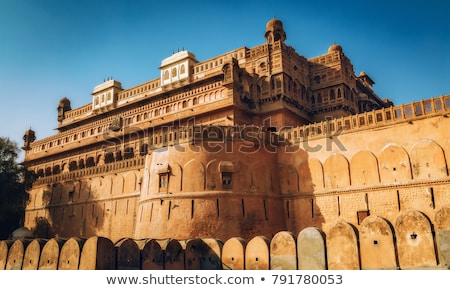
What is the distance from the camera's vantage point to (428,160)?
59.1ft

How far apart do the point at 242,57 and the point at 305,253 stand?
22.1 meters

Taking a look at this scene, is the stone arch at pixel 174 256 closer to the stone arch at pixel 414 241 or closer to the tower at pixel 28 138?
the stone arch at pixel 414 241

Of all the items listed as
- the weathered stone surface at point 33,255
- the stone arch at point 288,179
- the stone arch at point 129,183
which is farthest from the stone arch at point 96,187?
the stone arch at point 288,179

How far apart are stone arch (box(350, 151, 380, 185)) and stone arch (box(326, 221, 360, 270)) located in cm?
795

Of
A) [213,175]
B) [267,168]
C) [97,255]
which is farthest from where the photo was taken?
[267,168]

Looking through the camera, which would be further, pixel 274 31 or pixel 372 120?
pixel 274 31

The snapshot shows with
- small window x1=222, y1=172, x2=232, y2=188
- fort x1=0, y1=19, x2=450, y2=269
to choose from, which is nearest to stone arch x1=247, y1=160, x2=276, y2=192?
fort x1=0, y1=19, x2=450, y2=269

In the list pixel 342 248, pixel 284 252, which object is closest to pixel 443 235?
pixel 342 248

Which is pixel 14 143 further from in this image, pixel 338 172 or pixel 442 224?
pixel 442 224

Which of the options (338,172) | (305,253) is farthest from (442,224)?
(338,172)

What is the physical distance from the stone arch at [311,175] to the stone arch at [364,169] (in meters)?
1.71

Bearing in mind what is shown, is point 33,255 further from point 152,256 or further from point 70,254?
point 152,256

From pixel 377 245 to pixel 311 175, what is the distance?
9824 mm

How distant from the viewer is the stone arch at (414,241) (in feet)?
35.7
